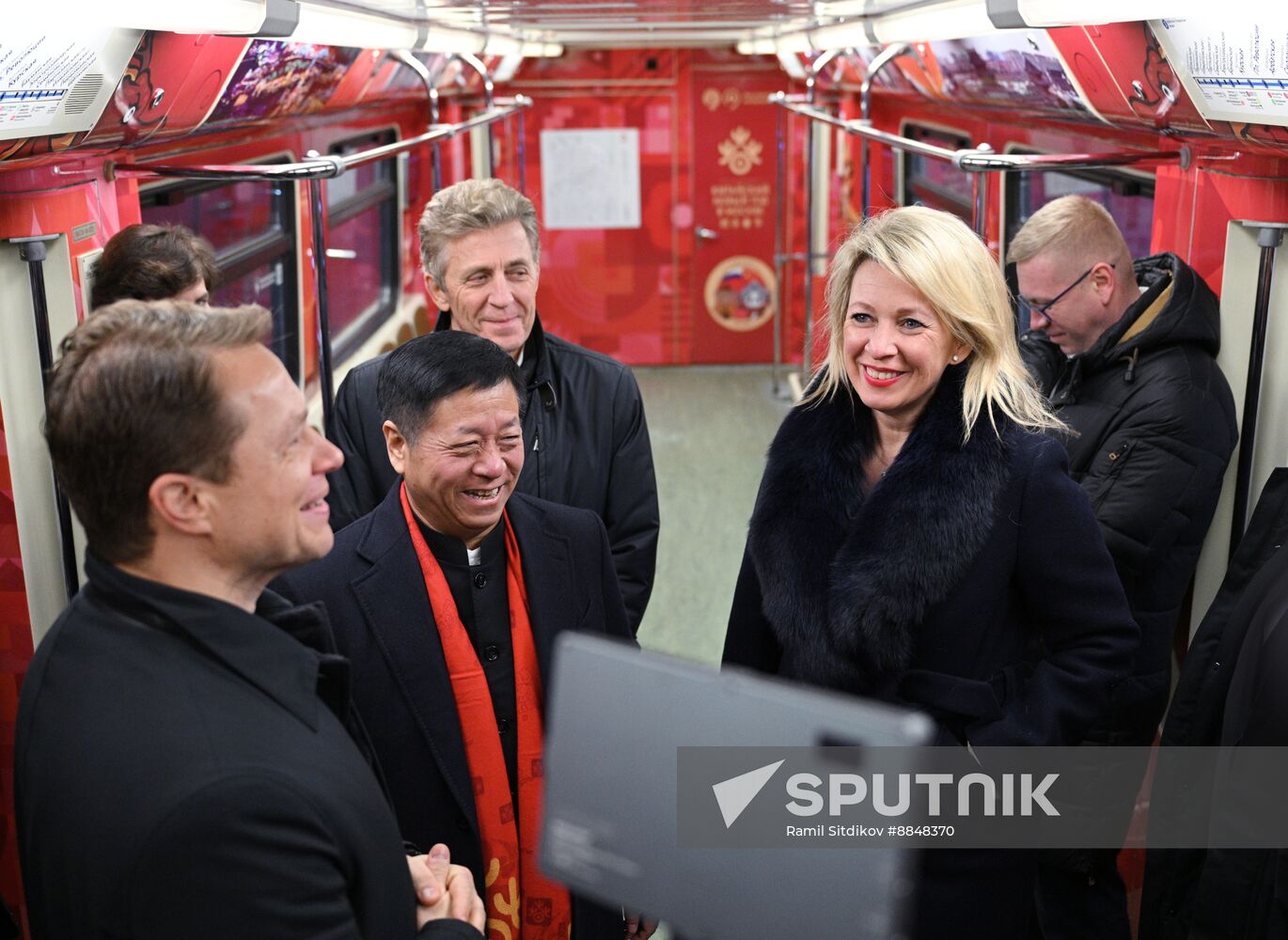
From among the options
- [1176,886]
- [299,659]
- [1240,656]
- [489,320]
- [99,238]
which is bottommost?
[1176,886]

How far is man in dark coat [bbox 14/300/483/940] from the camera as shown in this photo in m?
1.03

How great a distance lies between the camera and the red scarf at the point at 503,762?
168 cm

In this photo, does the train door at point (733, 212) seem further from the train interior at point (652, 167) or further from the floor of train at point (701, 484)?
the floor of train at point (701, 484)

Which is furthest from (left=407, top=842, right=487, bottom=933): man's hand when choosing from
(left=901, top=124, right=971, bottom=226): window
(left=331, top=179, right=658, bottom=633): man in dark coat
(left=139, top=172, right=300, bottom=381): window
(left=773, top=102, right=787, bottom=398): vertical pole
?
(left=773, top=102, right=787, bottom=398): vertical pole

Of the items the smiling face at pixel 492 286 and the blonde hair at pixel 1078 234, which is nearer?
the smiling face at pixel 492 286

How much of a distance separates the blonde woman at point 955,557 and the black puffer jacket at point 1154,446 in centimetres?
67

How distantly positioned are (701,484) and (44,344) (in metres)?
4.31

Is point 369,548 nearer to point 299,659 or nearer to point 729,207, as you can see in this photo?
point 299,659

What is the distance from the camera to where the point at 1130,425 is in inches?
96.6

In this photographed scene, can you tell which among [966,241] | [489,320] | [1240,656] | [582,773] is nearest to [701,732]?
[582,773]

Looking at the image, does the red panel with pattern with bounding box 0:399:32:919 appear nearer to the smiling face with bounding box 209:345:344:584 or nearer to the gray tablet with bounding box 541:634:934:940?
the smiling face with bounding box 209:345:344:584

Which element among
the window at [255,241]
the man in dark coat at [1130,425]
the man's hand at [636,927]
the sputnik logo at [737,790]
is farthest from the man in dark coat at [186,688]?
→ the window at [255,241]

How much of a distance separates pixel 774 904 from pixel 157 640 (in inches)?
23.9

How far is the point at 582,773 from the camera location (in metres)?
0.93
